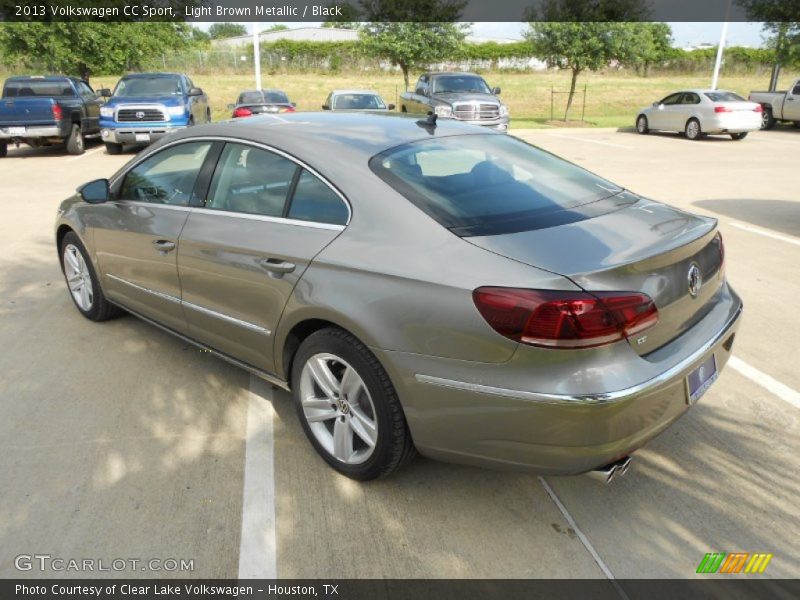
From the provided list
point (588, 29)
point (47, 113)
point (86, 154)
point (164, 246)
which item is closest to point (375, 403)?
point (164, 246)

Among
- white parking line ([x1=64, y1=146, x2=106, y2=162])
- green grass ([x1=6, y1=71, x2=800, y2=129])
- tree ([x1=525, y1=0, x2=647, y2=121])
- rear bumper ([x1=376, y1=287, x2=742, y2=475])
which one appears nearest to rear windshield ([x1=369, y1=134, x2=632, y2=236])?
rear bumper ([x1=376, y1=287, x2=742, y2=475])

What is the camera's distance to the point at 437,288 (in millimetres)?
2393

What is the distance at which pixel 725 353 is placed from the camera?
289 cm

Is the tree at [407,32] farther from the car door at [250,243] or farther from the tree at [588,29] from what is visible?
the car door at [250,243]

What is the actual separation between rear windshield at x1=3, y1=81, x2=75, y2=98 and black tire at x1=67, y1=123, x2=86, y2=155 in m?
1.47

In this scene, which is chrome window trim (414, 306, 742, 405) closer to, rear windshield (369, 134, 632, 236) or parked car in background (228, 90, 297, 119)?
rear windshield (369, 134, 632, 236)

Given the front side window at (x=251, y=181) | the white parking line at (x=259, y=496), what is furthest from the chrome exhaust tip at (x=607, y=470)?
the front side window at (x=251, y=181)

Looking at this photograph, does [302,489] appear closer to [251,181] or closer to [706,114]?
[251,181]

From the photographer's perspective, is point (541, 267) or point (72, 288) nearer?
point (541, 267)


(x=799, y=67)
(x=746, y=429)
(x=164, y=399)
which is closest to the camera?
(x=746, y=429)

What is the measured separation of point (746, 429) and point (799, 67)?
29859 mm

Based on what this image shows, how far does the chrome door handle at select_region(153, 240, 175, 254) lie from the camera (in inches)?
143
